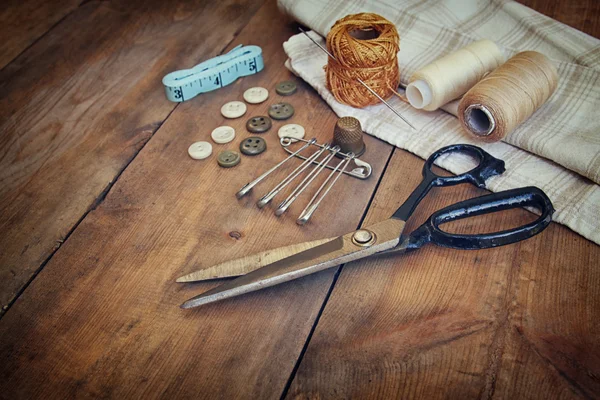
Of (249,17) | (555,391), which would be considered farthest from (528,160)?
(249,17)

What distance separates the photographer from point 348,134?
1.07 metres

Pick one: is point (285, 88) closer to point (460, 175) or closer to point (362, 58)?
point (362, 58)

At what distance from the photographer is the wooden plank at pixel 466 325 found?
0.76 meters

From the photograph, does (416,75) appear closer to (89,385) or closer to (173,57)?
(173,57)

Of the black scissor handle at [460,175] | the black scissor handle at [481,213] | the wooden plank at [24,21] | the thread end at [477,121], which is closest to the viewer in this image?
the black scissor handle at [481,213]

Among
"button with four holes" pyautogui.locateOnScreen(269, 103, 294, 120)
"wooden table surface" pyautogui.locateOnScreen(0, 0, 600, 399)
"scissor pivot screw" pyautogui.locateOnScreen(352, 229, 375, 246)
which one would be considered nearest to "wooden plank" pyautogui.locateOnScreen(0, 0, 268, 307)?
"wooden table surface" pyautogui.locateOnScreen(0, 0, 600, 399)

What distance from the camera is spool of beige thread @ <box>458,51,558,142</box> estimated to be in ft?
3.40

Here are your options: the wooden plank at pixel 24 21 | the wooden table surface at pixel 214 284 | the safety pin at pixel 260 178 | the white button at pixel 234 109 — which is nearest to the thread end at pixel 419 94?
the wooden table surface at pixel 214 284

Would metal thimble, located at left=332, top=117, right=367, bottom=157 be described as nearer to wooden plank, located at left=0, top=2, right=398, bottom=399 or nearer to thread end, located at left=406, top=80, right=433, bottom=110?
wooden plank, located at left=0, top=2, right=398, bottom=399

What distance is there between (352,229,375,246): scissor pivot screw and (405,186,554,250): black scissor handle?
0.06 meters

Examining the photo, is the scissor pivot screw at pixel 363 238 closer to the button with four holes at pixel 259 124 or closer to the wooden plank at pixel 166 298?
the wooden plank at pixel 166 298

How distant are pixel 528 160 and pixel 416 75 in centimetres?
27

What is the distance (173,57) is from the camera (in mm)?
1399

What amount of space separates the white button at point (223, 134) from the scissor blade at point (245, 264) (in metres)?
0.34
